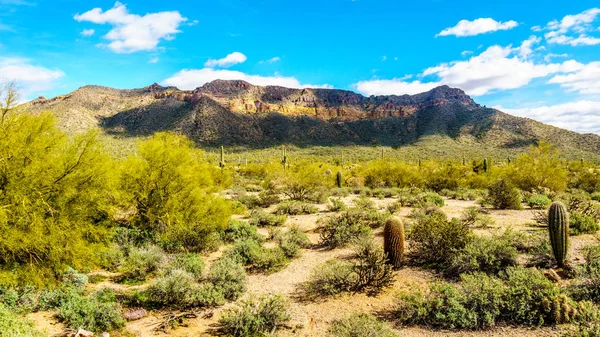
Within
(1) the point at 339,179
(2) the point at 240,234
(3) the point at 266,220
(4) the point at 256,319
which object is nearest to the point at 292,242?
(2) the point at 240,234

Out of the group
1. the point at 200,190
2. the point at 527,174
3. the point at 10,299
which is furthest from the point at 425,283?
the point at 527,174

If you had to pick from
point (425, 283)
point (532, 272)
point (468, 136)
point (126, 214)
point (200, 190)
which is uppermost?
point (468, 136)

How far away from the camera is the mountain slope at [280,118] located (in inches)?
2817

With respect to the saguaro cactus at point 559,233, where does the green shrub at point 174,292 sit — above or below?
below

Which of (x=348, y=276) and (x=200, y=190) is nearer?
(x=348, y=276)

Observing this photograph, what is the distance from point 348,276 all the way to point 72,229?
24.9ft

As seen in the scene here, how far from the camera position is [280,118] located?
97.4 metres

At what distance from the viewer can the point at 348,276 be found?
941cm

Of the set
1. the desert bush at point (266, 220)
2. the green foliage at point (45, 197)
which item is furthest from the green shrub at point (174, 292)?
the desert bush at point (266, 220)

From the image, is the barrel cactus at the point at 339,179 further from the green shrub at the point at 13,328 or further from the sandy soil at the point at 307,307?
the green shrub at the point at 13,328

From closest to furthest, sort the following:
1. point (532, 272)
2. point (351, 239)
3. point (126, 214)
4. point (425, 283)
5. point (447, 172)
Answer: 1. point (532, 272)
2. point (425, 283)
3. point (351, 239)
4. point (126, 214)
5. point (447, 172)

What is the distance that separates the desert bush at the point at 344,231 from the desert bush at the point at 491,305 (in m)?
5.42

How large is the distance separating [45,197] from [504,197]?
20392mm

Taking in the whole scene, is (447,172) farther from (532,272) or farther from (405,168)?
(532,272)
